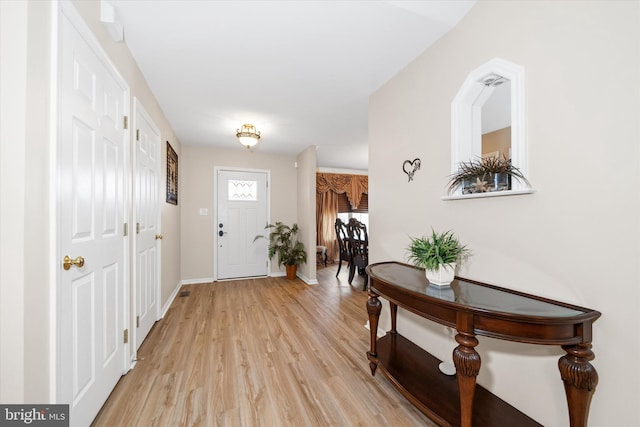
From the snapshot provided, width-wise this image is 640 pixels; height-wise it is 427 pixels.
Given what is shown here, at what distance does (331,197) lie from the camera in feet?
20.9

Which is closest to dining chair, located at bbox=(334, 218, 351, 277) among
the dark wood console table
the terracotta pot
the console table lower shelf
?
the terracotta pot

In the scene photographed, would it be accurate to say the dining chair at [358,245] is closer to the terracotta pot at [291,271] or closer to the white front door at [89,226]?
the terracotta pot at [291,271]

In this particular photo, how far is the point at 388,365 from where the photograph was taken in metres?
1.65

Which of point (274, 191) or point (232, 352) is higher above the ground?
point (274, 191)

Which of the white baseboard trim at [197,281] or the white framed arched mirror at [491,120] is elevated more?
the white framed arched mirror at [491,120]

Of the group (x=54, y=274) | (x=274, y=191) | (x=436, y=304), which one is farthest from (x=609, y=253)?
(x=274, y=191)

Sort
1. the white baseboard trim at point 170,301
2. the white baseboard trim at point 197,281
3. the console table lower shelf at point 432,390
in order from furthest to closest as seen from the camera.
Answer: the white baseboard trim at point 197,281 → the white baseboard trim at point 170,301 → the console table lower shelf at point 432,390

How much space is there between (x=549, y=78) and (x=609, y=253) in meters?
0.79

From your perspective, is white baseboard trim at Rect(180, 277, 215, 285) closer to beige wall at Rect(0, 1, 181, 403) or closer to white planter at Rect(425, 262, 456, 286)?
beige wall at Rect(0, 1, 181, 403)

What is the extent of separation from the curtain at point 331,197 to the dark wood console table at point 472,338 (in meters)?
4.53

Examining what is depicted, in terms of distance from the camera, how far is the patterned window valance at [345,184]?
6.15 metres

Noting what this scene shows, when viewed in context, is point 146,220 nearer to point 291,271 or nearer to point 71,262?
point 71,262

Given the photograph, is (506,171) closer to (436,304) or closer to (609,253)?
(609,253)

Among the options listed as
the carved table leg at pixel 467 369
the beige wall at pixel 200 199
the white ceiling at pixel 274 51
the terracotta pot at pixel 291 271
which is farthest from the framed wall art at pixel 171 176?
the carved table leg at pixel 467 369
